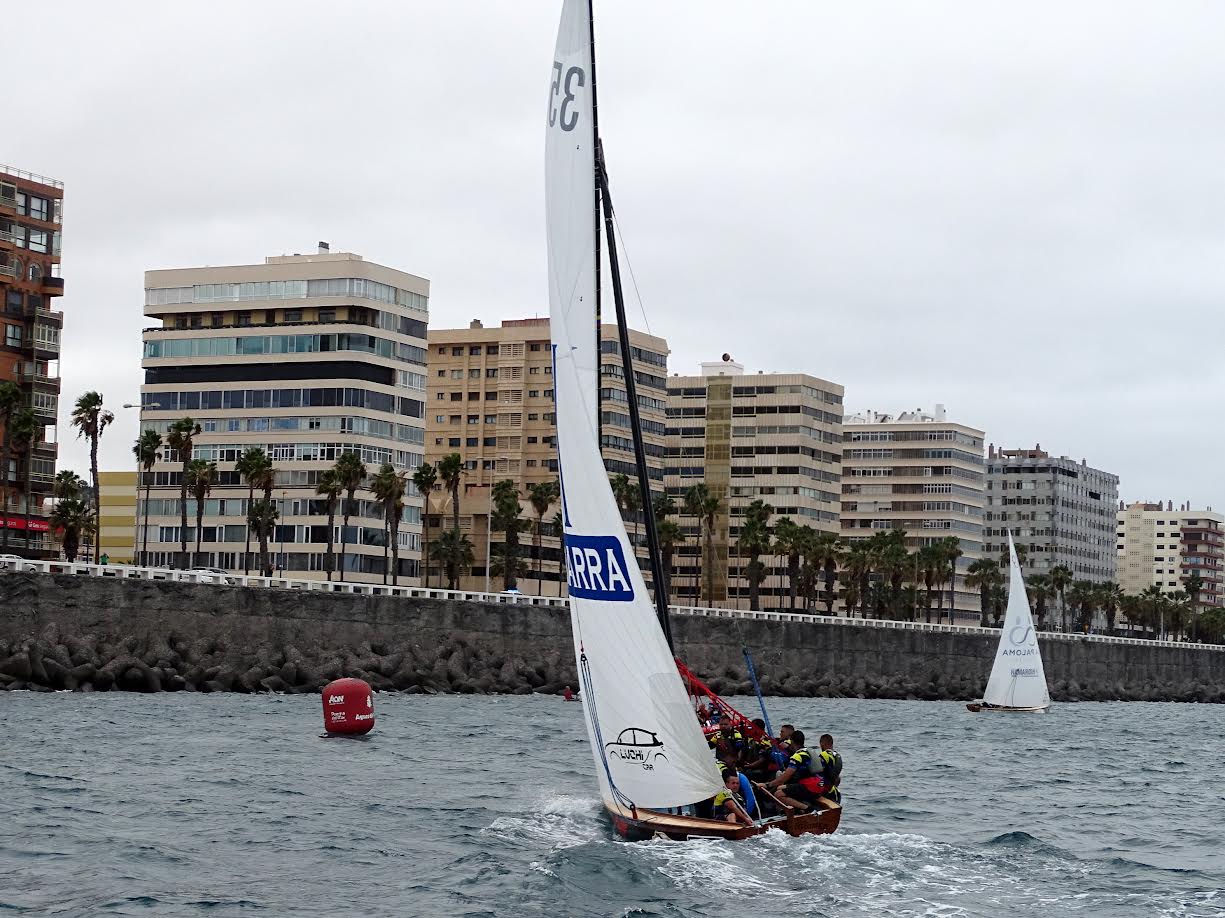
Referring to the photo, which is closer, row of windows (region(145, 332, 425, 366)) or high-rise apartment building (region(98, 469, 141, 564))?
row of windows (region(145, 332, 425, 366))

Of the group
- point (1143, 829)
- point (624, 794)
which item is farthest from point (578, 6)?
point (1143, 829)

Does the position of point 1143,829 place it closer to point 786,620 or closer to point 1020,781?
point 1020,781

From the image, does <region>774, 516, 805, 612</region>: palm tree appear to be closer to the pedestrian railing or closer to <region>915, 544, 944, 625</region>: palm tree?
the pedestrian railing

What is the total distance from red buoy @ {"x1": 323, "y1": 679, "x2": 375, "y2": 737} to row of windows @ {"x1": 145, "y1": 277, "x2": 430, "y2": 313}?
82.8 meters

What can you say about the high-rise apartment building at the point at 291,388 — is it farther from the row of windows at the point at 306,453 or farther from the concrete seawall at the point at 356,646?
the concrete seawall at the point at 356,646

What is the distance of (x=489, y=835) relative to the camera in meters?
30.8

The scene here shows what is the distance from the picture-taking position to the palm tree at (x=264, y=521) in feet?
379

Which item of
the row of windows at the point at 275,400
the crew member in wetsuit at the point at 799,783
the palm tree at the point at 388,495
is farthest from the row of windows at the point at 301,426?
the crew member in wetsuit at the point at 799,783

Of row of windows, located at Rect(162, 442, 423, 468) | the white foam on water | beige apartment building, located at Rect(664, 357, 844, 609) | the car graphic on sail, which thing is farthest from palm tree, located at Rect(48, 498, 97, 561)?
the car graphic on sail

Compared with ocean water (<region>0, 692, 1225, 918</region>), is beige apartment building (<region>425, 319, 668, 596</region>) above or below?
above

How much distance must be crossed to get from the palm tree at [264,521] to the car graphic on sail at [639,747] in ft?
287

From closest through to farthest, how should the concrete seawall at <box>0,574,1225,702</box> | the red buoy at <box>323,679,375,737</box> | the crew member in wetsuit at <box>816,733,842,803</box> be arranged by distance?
the crew member in wetsuit at <box>816,733,842,803</box> → the red buoy at <box>323,679,375,737</box> → the concrete seawall at <box>0,574,1225,702</box>

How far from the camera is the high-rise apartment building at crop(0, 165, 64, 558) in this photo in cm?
11056

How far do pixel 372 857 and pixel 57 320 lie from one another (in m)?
92.3
